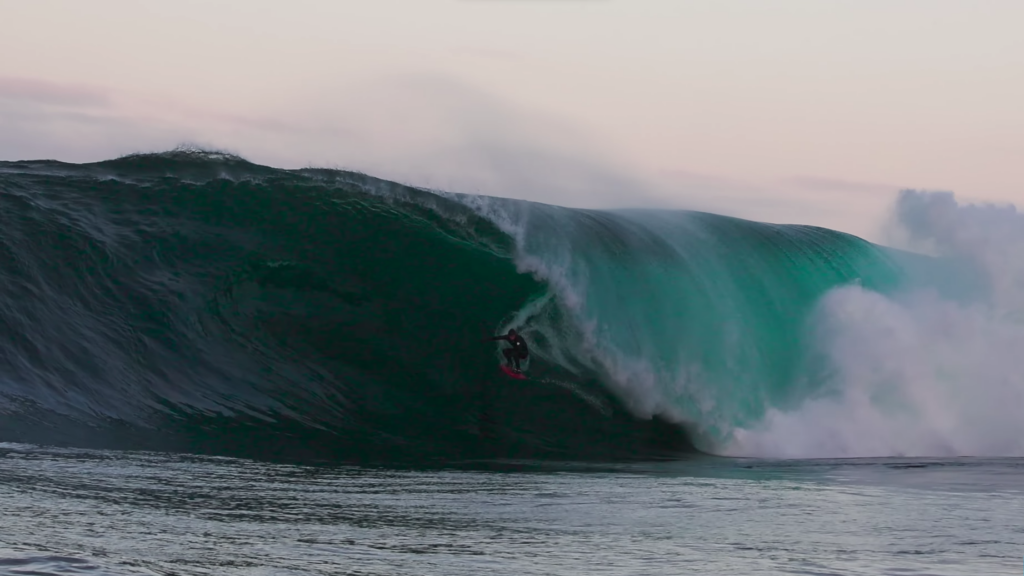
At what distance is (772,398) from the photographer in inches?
661

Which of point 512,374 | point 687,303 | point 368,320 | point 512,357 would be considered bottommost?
point 512,374

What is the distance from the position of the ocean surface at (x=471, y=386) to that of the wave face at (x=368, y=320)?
6 cm

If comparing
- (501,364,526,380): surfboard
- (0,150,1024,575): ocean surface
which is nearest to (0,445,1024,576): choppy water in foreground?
(0,150,1024,575): ocean surface

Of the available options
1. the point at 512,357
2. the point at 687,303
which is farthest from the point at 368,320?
the point at 687,303

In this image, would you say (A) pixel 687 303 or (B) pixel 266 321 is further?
(A) pixel 687 303

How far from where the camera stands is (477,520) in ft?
25.4

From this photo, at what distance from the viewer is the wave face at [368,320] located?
12719 mm

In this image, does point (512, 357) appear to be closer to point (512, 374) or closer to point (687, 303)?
point (512, 374)

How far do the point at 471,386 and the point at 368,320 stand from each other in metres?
2.16

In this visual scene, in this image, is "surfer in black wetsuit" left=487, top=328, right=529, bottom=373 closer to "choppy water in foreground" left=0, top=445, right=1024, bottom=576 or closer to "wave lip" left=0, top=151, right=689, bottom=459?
"wave lip" left=0, top=151, right=689, bottom=459

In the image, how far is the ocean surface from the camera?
22.6 feet

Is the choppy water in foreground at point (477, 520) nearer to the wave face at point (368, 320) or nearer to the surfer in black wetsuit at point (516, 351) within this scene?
the wave face at point (368, 320)

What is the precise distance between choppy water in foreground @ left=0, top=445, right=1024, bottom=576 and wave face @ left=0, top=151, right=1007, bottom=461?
204 centimetres

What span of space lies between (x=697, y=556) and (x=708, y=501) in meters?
2.59
